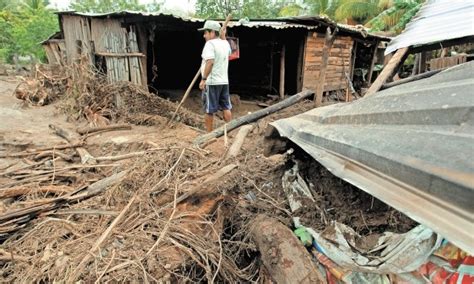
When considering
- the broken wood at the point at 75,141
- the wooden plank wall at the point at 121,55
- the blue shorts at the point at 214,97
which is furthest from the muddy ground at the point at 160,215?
the wooden plank wall at the point at 121,55

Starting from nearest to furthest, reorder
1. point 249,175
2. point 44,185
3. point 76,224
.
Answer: point 76,224 < point 249,175 < point 44,185

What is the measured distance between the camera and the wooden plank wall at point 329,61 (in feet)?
35.3

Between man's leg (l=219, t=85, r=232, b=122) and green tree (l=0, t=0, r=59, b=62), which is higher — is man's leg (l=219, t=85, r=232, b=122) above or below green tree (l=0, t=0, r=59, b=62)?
below

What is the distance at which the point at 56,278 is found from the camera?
2.14 meters

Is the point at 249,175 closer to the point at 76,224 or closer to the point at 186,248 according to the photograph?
the point at 186,248

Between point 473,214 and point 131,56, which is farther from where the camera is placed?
point 131,56

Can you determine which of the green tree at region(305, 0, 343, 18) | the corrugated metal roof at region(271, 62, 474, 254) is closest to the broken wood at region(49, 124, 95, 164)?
the corrugated metal roof at region(271, 62, 474, 254)

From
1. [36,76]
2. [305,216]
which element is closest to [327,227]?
[305,216]

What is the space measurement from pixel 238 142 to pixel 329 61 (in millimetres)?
8350

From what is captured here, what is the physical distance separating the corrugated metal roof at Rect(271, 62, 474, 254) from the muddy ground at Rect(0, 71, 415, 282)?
61 cm

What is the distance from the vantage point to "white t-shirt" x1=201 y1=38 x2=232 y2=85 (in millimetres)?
5568

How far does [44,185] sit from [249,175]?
7.80ft

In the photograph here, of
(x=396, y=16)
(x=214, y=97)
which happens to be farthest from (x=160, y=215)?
(x=396, y=16)

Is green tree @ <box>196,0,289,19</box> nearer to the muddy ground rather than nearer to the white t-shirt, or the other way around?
the white t-shirt
